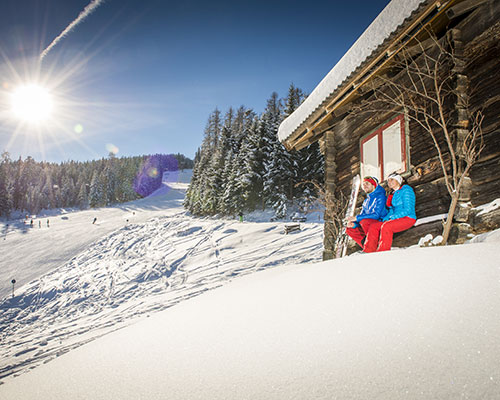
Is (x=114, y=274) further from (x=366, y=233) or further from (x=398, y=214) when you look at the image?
(x=398, y=214)

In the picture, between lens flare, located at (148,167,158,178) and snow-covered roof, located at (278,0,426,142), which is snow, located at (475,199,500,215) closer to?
snow-covered roof, located at (278,0,426,142)

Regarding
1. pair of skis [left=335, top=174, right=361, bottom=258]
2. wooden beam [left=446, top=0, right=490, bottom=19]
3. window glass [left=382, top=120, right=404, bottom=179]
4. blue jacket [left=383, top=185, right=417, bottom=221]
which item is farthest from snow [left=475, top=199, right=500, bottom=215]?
pair of skis [left=335, top=174, right=361, bottom=258]

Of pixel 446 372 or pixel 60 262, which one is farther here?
pixel 60 262

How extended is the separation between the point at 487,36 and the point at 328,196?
14.0ft

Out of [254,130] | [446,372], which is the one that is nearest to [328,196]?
[446,372]

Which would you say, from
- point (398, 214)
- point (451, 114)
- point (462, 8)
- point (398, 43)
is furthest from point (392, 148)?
point (462, 8)

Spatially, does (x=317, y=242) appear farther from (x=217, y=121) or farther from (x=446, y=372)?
(x=217, y=121)

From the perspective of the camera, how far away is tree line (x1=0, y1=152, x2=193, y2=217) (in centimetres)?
6431

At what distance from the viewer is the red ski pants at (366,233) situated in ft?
16.0

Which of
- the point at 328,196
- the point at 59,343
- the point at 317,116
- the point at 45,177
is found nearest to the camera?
the point at 317,116

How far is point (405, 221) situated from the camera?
4.56 meters

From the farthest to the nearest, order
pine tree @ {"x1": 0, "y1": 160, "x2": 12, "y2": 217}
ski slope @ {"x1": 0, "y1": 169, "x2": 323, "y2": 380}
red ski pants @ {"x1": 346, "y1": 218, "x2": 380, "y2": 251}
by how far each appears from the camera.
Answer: pine tree @ {"x1": 0, "y1": 160, "x2": 12, "y2": 217}
ski slope @ {"x1": 0, "y1": 169, "x2": 323, "y2": 380}
red ski pants @ {"x1": 346, "y1": 218, "x2": 380, "y2": 251}

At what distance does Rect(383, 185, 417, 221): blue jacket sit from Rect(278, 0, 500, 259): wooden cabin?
0.24m

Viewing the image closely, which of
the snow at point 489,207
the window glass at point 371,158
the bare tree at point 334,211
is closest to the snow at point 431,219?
the snow at point 489,207
